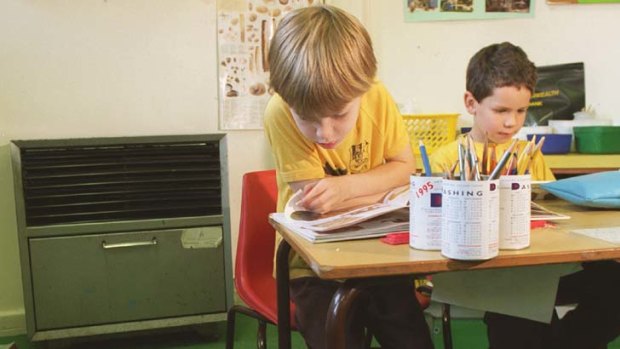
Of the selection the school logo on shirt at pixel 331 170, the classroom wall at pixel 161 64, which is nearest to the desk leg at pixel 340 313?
the school logo on shirt at pixel 331 170

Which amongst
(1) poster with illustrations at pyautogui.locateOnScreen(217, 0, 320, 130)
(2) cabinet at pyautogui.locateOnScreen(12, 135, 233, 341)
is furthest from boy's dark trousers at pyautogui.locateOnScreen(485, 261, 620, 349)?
(1) poster with illustrations at pyautogui.locateOnScreen(217, 0, 320, 130)

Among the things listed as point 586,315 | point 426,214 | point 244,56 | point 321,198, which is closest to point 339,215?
point 321,198

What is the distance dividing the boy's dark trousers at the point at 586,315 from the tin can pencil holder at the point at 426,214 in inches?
19.4

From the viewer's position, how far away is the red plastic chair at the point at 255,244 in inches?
55.7

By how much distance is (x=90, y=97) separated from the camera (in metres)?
2.21

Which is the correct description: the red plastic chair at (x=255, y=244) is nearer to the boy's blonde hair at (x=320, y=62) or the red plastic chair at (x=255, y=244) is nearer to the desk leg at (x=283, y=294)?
the desk leg at (x=283, y=294)

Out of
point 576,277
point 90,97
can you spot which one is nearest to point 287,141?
point 576,277

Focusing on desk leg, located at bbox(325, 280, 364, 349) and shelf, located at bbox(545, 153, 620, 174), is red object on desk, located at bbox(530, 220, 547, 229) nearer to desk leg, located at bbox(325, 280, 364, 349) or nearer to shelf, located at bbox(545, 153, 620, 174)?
desk leg, located at bbox(325, 280, 364, 349)

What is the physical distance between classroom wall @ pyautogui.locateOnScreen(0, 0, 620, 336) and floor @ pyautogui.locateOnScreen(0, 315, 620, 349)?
0.32 meters

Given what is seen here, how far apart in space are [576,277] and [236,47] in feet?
5.17

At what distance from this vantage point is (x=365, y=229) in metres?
0.84

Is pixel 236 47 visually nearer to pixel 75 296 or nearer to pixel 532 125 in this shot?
pixel 75 296

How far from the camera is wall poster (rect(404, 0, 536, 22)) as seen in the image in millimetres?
2369

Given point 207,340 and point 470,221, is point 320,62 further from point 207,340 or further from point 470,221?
point 207,340
